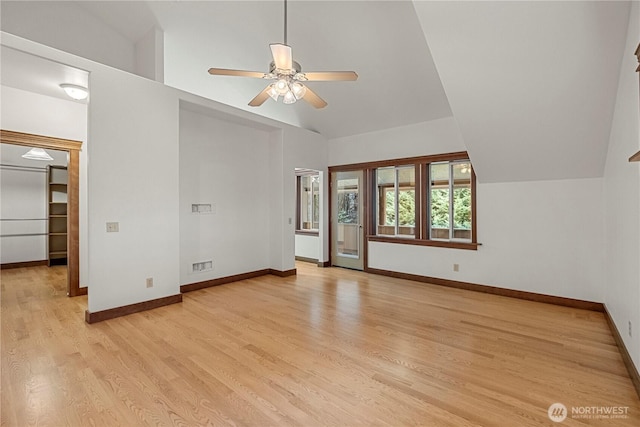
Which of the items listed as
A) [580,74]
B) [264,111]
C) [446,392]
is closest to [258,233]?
[264,111]

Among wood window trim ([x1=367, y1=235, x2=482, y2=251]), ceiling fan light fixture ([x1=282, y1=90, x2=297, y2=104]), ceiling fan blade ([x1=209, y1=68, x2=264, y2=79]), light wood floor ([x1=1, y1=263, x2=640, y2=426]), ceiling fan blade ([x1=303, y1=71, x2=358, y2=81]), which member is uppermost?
ceiling fan blade ([x1=209, y1=68, x2=264, y2=79])

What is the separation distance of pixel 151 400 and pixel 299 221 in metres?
5.73

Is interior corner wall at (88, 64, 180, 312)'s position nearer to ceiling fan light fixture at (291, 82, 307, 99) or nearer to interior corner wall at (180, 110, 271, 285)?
interior corner wall at (180, 110, 271, 285)

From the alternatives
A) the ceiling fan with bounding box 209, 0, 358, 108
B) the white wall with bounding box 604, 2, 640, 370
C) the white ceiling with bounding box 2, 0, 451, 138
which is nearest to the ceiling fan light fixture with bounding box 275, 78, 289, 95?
the ceiling fan with bounding box 209, 0, 358, 108

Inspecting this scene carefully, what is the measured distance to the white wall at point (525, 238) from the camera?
12.8 feet

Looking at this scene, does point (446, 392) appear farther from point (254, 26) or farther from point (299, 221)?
point (299, 221)

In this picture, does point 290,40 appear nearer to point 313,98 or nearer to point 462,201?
point 313,98

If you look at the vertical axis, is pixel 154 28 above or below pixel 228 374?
above

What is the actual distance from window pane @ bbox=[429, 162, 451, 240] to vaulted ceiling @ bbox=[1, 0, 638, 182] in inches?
31.8

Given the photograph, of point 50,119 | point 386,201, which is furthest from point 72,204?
point 386,201

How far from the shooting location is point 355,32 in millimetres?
3953

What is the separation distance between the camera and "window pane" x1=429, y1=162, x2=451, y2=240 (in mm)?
5176

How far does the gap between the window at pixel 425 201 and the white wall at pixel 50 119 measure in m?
4.86

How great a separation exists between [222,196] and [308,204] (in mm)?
2750
